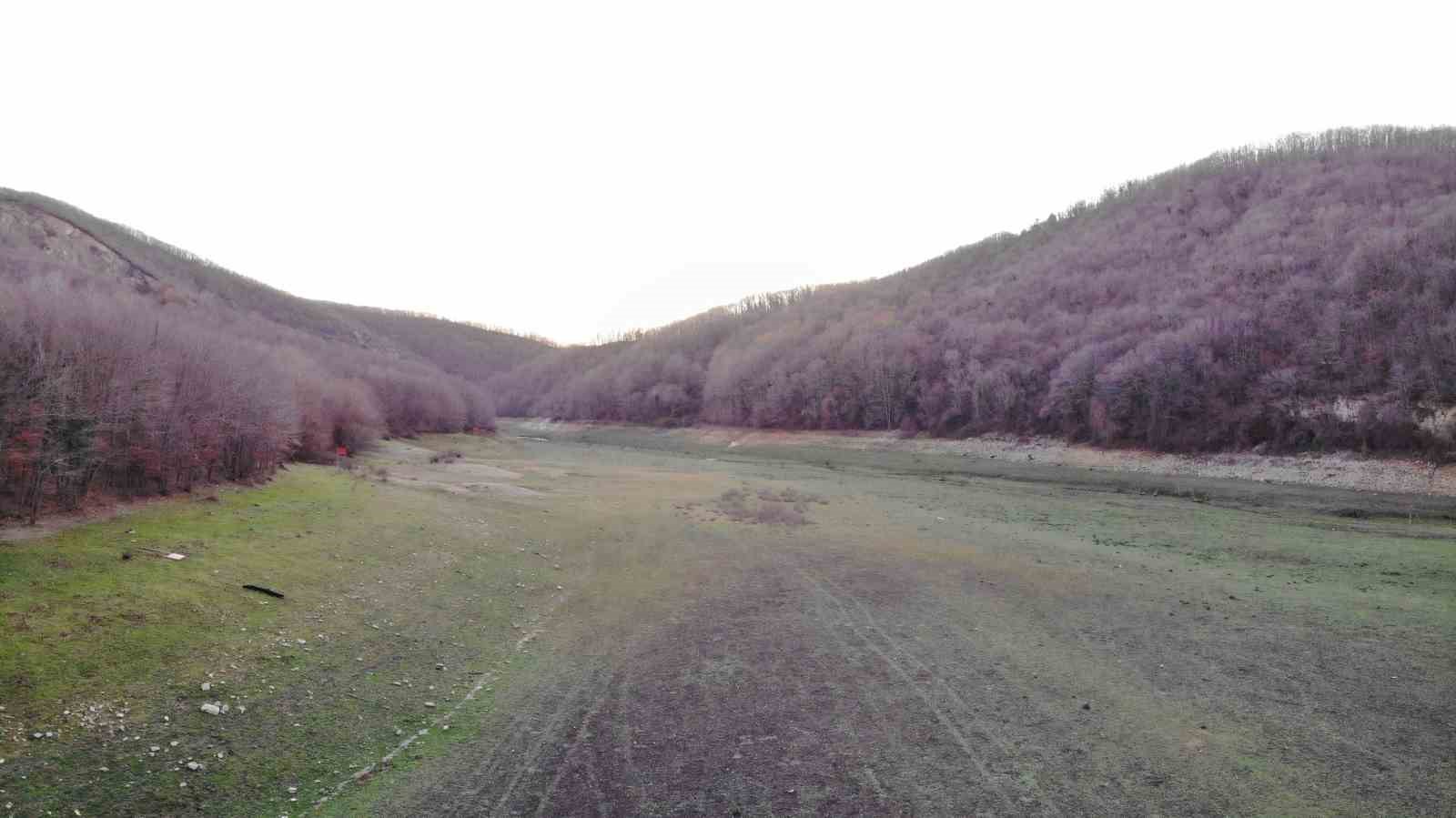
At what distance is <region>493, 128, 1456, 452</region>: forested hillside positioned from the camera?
1709 inches

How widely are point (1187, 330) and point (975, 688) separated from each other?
5750 centimetres

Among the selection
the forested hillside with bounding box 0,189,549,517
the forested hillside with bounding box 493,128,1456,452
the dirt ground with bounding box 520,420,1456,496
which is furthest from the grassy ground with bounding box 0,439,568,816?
the forested hillside with bounding box 493,128,1456,452

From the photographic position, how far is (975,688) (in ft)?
28.7

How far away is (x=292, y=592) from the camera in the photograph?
1072 cm

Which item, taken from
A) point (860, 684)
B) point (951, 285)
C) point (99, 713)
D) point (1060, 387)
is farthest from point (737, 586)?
point (951, 285)

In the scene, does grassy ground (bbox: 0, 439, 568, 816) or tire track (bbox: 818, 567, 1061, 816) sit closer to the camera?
grassy ground (bbox: 0, 439, 568, 816)

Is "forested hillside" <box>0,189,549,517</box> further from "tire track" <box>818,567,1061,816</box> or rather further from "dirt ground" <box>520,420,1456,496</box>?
"dirt ground" <box>520,420,1456,496</box>

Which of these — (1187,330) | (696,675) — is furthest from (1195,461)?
(696,675)

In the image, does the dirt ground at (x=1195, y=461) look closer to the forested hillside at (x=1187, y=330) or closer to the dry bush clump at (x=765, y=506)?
the forested hillside at (x=1187, y=330)

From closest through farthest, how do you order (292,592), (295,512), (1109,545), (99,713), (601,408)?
1. (99,713)
2. (292,592)
3. (295,512)
4. (1109,545)
5. (601,408)

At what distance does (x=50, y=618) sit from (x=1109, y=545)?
866 inches

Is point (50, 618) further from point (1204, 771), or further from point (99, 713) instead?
point (1204, 771)

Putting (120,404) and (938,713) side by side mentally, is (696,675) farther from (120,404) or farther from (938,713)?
(120,404)

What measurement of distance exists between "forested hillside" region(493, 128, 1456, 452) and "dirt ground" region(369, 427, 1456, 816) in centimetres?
3173
